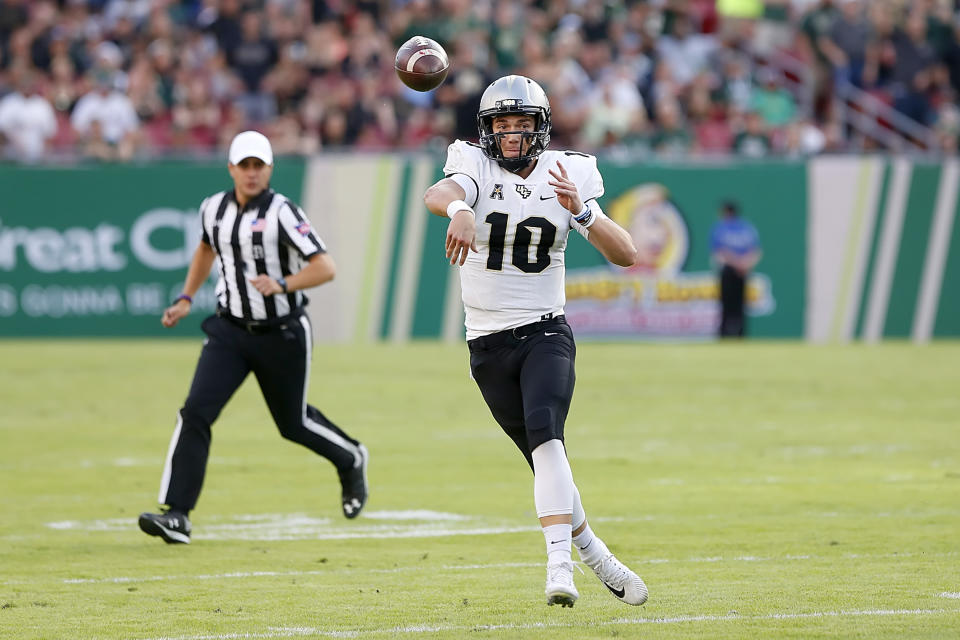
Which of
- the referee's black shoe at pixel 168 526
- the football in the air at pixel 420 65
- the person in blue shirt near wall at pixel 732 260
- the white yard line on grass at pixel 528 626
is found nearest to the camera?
the white yard line on grass at pixel 528 626

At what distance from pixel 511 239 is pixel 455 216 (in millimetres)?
424

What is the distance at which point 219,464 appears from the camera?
10148mm

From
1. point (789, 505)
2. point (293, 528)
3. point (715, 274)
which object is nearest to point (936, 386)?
point (715, 274)

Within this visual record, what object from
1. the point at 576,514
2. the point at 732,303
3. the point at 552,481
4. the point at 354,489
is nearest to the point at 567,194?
the point at 552,481

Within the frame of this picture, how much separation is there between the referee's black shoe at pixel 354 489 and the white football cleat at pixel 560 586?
276 cm

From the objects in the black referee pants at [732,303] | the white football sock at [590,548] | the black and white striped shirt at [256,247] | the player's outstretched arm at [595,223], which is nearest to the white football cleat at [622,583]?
the white football sock at [590,548]

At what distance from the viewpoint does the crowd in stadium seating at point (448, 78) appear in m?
18.7

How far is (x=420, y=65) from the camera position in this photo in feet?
21.9

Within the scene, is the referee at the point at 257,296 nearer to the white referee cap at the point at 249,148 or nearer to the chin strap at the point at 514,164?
the white referee cap at the point at 249,148

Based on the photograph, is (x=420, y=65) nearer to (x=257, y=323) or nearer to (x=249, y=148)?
(x=249, y=148)

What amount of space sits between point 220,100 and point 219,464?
32.3ft

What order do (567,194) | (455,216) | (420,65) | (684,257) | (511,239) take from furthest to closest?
(684,257), (420,65), (511,239), (567,194), (455,216)

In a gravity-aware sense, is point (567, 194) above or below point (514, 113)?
below

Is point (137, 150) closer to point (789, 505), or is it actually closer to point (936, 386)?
point (936, 386)
